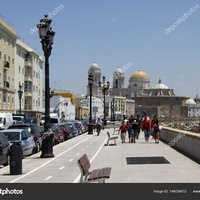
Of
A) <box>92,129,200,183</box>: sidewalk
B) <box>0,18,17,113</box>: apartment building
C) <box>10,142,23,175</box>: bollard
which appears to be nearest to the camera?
<box>92,129,200,183</box>: sidewalk

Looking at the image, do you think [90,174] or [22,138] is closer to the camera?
[90,174]

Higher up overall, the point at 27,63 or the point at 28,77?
the point at 27,63

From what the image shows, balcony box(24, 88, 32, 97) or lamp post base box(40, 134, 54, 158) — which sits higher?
balcony box(24, 88, 32, 97)

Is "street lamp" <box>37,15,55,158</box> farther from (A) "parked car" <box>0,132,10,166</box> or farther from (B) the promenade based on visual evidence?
(A) "parked car" <box>0,132,10,166</box>

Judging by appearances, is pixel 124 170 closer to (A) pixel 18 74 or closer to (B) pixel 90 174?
(B) pixel 90 174

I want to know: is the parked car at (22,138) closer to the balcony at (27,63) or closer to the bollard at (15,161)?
the bollard at (15,161)

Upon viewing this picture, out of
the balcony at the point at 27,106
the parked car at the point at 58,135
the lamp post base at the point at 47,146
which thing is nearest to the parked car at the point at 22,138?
the lamp post base at the point at 47,146

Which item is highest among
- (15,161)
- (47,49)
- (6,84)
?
(6,84)

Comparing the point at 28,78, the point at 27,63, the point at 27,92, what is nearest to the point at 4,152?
the point at 27,92

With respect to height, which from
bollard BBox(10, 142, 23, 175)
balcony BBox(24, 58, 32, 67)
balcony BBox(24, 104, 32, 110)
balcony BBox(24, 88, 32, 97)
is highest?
balcony BBox(24, 58, 32, 67)

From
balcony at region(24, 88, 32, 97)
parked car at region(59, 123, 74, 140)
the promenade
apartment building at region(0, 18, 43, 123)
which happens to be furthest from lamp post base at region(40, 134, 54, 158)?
balcony at region(24, 88, 32, 97)
